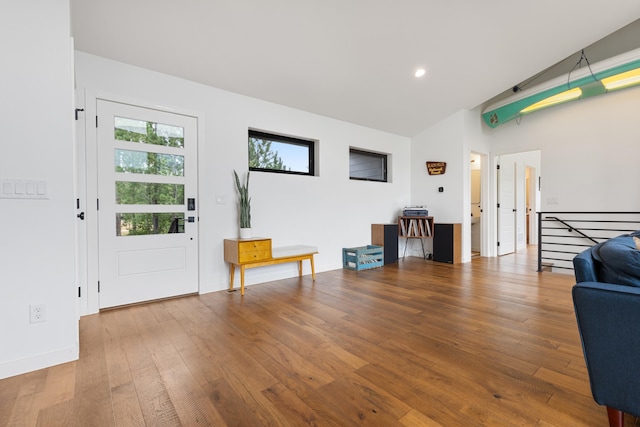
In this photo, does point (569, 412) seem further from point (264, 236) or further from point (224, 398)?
point (264, 236)

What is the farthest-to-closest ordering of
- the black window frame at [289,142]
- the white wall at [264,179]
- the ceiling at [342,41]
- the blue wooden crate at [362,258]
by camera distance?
the blue wooden crate at [362,258] → the black window frame at [289,142] → the white wall at [264,179] → the ceiling at [342,41]

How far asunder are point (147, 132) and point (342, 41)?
2.32 metres

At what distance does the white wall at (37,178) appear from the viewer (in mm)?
1750

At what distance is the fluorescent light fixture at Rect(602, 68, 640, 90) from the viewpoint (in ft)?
12.0

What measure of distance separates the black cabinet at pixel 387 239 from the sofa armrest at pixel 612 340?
387cm

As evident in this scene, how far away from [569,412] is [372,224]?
3986mm

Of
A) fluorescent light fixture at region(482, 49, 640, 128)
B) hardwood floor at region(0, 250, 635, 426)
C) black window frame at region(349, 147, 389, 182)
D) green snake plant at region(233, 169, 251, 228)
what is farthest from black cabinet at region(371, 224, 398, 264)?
fluorescent light fixture at region(482, 49, 640, 128)

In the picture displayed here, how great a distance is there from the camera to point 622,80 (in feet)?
12.5

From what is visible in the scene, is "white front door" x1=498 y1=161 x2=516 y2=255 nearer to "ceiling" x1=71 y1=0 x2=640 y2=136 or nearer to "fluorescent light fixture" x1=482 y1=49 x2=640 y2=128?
"fluorescent light fixture" x1=482 y1=49 x2=640 y2=128

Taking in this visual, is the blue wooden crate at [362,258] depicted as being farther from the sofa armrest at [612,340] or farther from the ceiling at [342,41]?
the sofa armrest at [612,340]

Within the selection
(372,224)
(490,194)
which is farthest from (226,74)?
(490,194)

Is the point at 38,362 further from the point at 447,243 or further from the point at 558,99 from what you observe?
the point at 558,99

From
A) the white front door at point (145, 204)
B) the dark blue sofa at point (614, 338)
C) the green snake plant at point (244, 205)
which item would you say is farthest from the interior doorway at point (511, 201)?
the white front door at point (145, 204)

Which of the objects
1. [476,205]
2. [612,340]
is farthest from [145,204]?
[476,205]
